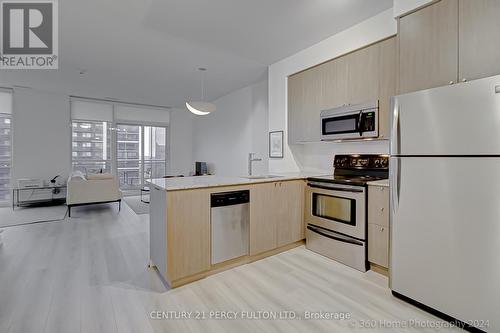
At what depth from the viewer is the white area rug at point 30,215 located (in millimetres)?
4273

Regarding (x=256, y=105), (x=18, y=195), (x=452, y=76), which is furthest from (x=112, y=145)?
(x=452, y=76)

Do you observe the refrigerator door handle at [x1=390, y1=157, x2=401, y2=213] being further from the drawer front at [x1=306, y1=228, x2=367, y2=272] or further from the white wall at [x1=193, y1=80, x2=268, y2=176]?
the white wall at [x1=193, y1=80, x2=268, y2=176]

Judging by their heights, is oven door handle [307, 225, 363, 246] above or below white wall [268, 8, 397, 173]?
below

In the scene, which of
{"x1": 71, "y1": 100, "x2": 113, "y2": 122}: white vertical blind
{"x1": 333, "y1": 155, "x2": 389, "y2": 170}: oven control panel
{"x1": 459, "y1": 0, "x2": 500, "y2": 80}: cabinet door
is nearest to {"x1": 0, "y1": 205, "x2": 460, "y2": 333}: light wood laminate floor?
{"x1": 333, "y1": 155, "x2": 389, "y2": 170}: oven control panel

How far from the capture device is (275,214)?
2.81m

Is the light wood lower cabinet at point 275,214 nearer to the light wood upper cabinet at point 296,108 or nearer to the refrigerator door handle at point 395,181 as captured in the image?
the light wood upper cabinet at point 296,108

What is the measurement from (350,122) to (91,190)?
4.87 m

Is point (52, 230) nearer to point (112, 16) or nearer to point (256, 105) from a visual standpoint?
point (112, 16)

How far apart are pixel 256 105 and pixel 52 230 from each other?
168 inches

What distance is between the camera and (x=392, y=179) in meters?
1.95

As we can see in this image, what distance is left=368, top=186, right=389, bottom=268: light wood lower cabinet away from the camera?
2.28m

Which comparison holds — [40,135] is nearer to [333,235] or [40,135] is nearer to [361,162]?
[333,235]

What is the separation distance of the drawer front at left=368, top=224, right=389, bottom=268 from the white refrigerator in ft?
1.01

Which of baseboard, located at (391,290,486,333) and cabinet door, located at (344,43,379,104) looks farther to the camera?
cabinet door, located at (344,43,379,104)
